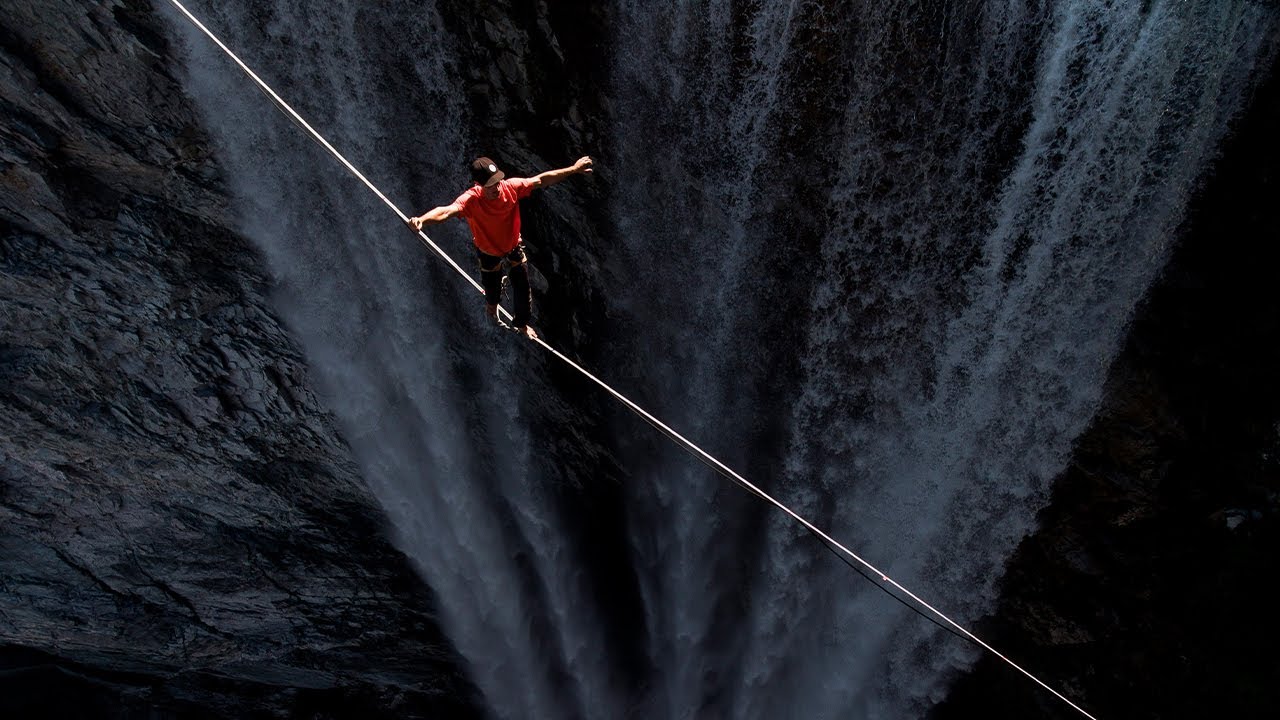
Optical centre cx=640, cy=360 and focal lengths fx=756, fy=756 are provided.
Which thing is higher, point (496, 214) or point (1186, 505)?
point (1186, 505)

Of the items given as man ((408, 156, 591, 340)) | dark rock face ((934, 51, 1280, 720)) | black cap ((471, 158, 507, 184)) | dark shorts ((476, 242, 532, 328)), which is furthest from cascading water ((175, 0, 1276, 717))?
black cap ((471, 158, 507, 184))

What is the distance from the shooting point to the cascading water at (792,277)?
596 centimetres

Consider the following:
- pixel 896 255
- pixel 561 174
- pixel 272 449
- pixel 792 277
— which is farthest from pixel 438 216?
pixel 272 449

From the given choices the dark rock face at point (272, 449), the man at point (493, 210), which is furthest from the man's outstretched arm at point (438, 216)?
the dark rock face at point (272, 449)

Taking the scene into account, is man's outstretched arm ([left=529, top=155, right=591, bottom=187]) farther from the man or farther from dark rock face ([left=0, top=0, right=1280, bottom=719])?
dark rock face ([left=0, top=0, right=1280, bottom=719])

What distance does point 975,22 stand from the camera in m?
5.84

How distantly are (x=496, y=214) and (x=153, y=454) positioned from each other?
5730 mm

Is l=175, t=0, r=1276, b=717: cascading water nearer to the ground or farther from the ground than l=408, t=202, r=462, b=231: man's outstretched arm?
farther from the ground

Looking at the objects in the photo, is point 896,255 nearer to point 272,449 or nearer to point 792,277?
point 792,277

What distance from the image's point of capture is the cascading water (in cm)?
596

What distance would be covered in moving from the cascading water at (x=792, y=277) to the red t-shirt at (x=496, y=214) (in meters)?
2.61

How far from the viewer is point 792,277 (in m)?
7.48

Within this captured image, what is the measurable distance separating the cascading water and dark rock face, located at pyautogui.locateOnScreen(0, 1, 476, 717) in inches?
19.0

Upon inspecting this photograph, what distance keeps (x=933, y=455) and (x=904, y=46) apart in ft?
12.8
